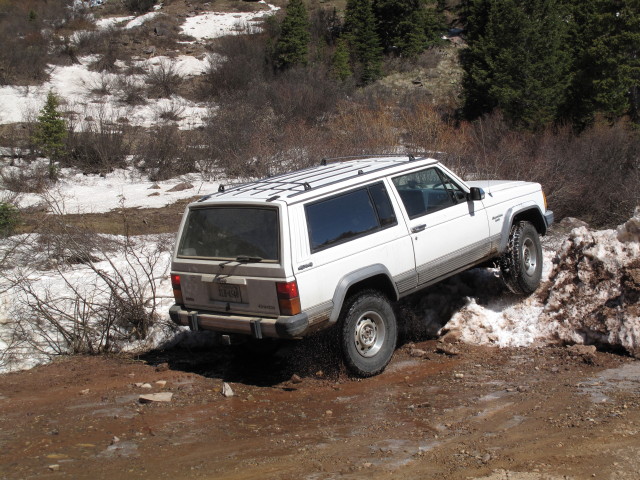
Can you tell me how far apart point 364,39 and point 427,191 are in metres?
36.8

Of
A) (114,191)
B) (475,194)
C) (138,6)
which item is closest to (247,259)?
(475,194)

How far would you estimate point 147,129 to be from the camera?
94.2ft

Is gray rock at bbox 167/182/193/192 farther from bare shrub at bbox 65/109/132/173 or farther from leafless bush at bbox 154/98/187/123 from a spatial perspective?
leafless bush at bbox 154/98/187/123

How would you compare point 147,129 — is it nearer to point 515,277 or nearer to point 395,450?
point 515,277

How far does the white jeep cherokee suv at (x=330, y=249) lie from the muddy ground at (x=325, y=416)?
0.63 m

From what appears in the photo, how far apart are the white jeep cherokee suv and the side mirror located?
0.01m

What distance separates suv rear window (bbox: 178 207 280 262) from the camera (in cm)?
579

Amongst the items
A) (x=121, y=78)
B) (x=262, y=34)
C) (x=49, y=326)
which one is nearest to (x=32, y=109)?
(x=121, y=78)

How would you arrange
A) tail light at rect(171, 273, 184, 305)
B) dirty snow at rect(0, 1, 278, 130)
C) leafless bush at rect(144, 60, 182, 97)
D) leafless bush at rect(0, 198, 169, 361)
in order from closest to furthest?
tail light at rect(171, 273, 184, 305) → leafless bush at rect(0, 198, 169, 361) → dirty snow at rect(0, 1, 278, 130) → leafless bush at rect(144, 60, 182, 97)

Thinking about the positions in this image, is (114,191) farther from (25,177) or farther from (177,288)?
(177,288)

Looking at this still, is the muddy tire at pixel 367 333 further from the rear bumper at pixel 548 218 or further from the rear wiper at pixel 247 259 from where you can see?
the rear bumper at pixel 548 218

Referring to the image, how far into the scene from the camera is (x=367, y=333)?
20.9 ft

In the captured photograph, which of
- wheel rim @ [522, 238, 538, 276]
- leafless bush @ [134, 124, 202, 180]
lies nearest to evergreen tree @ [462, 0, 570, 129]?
leafless bush @ [134, 124, 202, 180]

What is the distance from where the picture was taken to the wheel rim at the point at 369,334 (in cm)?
628
